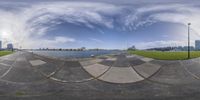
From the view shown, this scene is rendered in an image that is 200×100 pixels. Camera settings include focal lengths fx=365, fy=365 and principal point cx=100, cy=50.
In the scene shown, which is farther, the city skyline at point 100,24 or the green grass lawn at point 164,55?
the green grass lawn at point 164,55

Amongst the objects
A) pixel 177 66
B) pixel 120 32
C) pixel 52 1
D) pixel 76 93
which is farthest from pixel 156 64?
pixel 52 1

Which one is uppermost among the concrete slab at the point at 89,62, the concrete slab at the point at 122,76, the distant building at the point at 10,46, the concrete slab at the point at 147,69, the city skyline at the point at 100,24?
the city skyline at the point at 100,24

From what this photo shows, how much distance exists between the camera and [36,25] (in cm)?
511

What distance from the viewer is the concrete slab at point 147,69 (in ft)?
16.6

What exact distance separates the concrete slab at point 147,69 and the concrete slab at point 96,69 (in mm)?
437

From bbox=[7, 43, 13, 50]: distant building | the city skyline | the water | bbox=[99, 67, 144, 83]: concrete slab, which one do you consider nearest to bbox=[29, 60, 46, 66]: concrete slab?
the water

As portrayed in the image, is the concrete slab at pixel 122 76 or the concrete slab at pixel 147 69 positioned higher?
the concrete slab at pixel 147 69

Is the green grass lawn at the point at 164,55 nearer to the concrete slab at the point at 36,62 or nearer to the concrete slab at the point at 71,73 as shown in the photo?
the concrete slab at the point at 71,73

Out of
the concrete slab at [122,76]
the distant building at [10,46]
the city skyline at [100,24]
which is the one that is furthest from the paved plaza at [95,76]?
the city skyline at [100,24]

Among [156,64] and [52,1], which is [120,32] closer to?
[156,64]

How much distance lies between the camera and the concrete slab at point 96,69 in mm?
5090

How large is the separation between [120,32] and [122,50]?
25 centimetres

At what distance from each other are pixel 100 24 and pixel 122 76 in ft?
2.58

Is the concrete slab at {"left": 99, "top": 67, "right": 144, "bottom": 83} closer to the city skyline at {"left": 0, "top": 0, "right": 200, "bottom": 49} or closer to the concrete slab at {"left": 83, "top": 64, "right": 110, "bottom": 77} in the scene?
the concrete slab at {"left": 83, "top": 64, "right": 110, "bottom": 77}
